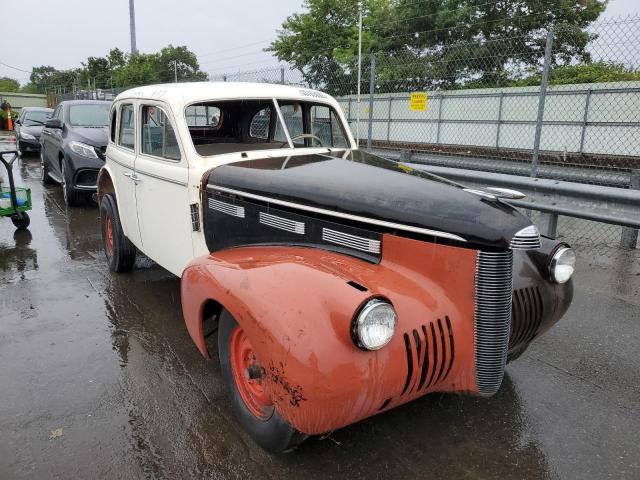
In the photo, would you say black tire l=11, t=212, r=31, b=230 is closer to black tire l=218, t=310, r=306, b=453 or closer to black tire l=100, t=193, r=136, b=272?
black tire l=100, t=193, r=136, b=272

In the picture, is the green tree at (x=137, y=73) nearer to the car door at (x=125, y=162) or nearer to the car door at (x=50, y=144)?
the car door at (x=50, y=144)

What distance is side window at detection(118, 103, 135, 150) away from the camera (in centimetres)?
431

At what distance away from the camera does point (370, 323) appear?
6.48 feet

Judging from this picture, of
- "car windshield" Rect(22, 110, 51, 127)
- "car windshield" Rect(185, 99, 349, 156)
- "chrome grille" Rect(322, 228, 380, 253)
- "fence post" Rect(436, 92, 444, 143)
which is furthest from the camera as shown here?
"car windshield" Rect(22, 110, 51, 127)

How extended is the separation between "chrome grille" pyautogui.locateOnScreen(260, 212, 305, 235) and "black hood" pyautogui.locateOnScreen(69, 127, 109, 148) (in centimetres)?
602

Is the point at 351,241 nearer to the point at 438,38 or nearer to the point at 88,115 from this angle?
the point at 88,115

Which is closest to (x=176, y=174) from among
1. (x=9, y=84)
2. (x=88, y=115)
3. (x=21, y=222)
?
(x=21, y=222)

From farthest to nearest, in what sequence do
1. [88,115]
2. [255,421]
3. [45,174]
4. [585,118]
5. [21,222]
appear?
[585,118] → [45,174] → [88,115] → [21,222] → [255,421]

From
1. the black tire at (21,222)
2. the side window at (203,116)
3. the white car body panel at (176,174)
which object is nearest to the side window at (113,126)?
the white car body panel at (176,174)

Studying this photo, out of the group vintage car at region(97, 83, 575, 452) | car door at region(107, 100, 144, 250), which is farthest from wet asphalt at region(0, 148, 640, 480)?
car door at region(107, 100, 144, 250)

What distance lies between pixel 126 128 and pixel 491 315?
3.59 meters

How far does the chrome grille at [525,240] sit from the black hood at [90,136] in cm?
727

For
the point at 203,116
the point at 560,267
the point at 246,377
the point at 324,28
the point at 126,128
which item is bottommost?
the point at 246,377

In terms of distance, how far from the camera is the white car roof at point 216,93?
3645 mm
